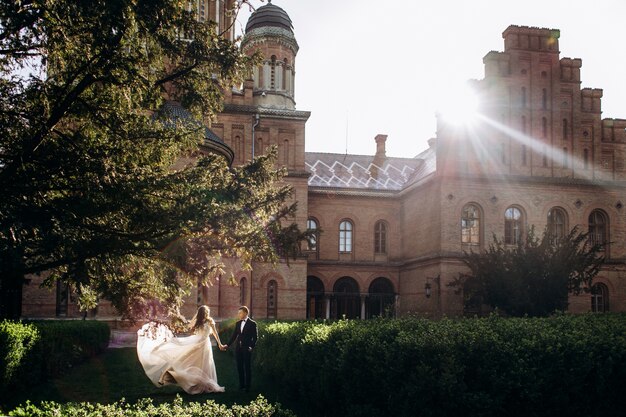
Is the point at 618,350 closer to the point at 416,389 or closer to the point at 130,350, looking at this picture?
the point at 416,389

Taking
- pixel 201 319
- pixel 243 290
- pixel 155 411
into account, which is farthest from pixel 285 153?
pixel 155 411

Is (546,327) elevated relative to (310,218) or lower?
lower

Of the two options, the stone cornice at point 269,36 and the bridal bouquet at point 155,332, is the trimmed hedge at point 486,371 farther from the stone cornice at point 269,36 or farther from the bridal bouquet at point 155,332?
the stone cornice at point 269,36

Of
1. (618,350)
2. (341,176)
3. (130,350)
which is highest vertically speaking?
(341,176)

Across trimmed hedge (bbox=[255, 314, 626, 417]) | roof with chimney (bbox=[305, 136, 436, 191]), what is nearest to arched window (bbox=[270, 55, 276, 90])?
roof with chimney (bbox=[305, 136, 436, 191])

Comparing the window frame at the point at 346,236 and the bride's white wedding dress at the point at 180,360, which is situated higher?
the window frame at the point at 346,236

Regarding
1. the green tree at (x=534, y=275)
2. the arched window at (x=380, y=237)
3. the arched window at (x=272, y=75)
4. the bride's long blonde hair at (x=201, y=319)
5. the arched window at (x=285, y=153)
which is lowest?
the bride's long blonde hair at (x=201, y=319)

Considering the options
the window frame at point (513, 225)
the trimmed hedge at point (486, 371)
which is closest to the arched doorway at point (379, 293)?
the window frame at point (513, 225)

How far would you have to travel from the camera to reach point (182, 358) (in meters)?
12.8

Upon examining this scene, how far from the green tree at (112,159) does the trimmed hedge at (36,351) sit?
128 centimetres

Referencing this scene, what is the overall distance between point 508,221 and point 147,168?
24.7 meters

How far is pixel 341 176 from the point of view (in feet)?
128

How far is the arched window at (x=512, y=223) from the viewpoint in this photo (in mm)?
31594

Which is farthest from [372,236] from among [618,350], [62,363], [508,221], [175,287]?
[618,350]
